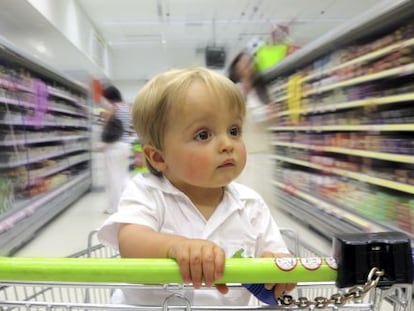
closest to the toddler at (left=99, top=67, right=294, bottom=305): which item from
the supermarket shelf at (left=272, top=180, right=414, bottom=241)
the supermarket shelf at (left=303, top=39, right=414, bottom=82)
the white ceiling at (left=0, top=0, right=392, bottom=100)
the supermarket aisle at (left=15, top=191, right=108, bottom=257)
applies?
the supermarket shelf at (left=272, top=180, right=414, bottom=241)

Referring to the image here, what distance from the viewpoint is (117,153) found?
4.67m

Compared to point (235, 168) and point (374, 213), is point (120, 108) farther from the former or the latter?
point (235, 168)

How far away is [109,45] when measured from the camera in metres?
12.7

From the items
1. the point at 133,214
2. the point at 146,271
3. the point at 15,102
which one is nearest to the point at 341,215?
the point at 133,214

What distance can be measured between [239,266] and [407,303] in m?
0.25

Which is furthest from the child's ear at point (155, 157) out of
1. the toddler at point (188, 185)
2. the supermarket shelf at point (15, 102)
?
the supermarket shelf at point (15, 102)

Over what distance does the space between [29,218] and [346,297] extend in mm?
3455

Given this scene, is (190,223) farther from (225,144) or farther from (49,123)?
(49,123)

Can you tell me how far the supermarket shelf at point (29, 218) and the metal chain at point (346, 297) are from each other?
9.00ft

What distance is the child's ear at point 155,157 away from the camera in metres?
0.89

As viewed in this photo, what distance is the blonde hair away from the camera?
0.81 meters

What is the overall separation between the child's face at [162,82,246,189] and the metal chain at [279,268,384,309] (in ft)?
0.85

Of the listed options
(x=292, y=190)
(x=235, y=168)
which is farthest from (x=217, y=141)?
(x=292, y=190)

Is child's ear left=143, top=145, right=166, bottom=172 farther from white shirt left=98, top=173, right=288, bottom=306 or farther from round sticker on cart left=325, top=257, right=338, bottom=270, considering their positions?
round sticker on cart left=325, top=257, right=338, bottom=270
